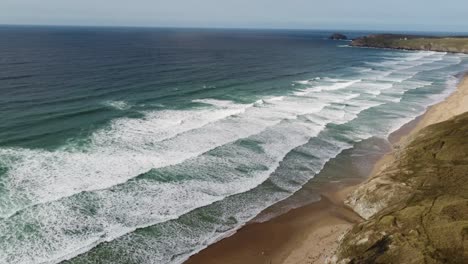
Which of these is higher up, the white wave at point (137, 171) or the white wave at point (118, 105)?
the white wave at point (118, 105)

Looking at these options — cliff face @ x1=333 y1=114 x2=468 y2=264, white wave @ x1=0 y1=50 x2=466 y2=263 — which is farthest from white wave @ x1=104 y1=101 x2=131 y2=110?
cliff face @ x1=333 y1=114 x2=468 y2=264

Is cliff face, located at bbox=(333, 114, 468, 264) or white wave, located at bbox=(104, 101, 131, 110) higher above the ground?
white wave, located at bbox=(104, 101, 131, 110)

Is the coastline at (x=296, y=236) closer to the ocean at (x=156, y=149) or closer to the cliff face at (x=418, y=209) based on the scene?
the ocean at (x=156, y=149)

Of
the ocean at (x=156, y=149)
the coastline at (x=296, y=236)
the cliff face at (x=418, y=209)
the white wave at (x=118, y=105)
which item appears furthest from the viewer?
the white wave at (x=118, y=105)

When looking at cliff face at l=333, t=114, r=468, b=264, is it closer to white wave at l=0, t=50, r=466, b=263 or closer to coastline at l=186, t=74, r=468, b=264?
coastline at l=186, t=74, r=468, b=264

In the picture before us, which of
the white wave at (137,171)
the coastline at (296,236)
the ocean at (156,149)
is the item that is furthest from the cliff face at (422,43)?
the coastline at (296,236)

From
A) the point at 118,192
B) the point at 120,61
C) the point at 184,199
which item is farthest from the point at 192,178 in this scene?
the point at 120,61

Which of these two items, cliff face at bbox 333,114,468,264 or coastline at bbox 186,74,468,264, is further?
coastline at bbox 186,74,468,264
